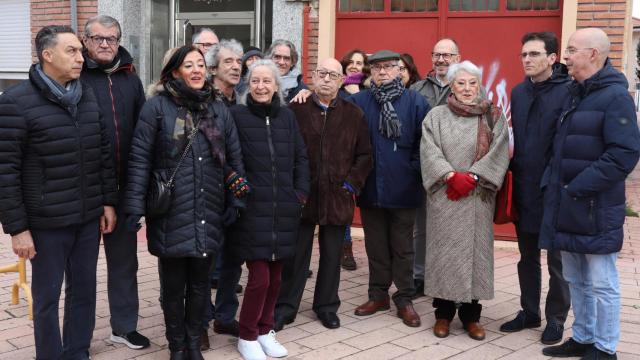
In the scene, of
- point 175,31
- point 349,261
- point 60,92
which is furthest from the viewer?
point 175,31

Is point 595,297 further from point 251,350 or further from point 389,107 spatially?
point 251,350

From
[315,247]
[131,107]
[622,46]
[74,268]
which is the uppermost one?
[622,46]

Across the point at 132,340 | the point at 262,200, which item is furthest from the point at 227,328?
the point at 262,200

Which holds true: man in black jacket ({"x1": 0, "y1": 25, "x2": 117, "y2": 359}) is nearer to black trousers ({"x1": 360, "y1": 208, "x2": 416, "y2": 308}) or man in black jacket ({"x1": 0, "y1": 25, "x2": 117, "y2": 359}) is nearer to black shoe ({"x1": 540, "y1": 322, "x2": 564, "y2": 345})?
black trousers ({"x1": 360, "y1": 208, "x2": 416, "y2": 308})

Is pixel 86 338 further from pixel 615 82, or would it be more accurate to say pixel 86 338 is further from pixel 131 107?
pixel 615 82

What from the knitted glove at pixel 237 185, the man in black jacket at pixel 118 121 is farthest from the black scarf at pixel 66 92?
the knitted glove at pixel 237 185

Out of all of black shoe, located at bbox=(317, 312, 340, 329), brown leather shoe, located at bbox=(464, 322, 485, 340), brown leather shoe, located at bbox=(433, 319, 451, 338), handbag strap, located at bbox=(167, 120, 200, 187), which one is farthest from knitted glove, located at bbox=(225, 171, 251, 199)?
brown leather shoe, located at bbox=(464, 322, 485, 340)

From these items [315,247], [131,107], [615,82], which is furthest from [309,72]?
[615,82]

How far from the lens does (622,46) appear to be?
21.4ft

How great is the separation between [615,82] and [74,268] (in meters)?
3.37

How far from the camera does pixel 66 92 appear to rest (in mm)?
3672

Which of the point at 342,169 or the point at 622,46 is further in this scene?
the point at 622,46

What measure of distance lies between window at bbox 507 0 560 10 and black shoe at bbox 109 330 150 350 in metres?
4.98

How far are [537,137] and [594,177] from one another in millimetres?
A: 671
